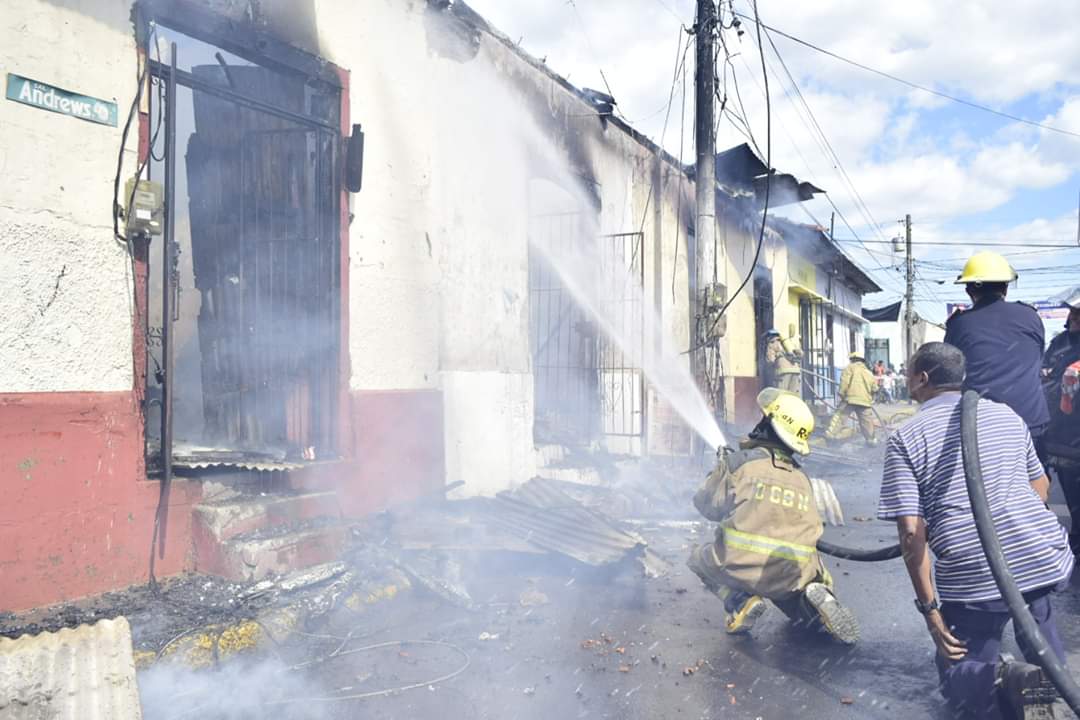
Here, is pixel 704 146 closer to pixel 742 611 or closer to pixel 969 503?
pixel 742 611

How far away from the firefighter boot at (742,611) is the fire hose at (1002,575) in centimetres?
151

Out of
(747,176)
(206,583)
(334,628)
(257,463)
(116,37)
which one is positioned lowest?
(334,628)

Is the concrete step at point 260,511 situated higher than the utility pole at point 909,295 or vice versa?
the utility pole at point 909,295

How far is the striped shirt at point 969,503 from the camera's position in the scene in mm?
2881

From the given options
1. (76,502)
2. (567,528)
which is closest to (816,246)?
(567,528)

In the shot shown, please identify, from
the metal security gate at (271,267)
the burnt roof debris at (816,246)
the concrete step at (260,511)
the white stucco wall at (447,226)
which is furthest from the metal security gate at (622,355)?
the burnt roof debris at (816,246)

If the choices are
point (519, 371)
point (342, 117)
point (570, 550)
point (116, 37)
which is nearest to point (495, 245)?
point (519, 371)

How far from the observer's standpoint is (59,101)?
4.15 meters

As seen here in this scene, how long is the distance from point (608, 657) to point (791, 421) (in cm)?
168

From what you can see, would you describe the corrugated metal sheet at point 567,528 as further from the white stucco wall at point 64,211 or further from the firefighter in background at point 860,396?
the firefighter in background at point 860,396

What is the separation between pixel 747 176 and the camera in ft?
47.5

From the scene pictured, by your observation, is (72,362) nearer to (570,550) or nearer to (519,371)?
(570,550)

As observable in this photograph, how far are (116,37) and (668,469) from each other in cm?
747

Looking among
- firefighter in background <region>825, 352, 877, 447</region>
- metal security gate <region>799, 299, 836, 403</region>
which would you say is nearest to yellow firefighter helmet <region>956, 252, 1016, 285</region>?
firefighter in background <region>825, 352, 877, 447</region>
